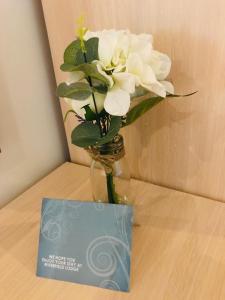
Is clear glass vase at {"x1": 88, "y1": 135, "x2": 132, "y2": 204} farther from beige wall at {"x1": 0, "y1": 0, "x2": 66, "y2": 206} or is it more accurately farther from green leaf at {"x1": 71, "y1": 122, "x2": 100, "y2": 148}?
beige wall at {"x1": 0, "y1": 0, "x2": 66, "y2": 206}

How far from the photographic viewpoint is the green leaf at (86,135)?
0.53 meters

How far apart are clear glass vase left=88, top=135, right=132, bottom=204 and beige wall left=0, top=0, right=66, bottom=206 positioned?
0.30m

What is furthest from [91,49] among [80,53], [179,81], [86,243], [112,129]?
[86,243]

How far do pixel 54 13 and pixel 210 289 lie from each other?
2.40ft

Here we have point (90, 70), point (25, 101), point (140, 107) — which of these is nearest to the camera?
point (90, 70)

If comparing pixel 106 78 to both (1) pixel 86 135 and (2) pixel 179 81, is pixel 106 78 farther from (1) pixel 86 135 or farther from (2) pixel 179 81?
(2) pixel 179 81

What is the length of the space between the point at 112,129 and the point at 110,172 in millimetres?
135

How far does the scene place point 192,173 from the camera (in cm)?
78

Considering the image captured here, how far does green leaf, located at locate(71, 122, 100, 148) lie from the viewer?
0.53 metres

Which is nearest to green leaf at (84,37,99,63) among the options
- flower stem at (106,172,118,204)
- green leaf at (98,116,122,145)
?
green leaf at (98,116,122,145)

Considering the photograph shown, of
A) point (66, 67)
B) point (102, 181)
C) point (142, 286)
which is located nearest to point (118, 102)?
point (66, 67)

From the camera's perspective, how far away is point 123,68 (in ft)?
1.62

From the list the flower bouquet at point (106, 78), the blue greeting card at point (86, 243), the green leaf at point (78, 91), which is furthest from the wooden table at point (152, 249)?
the green leaf at point (78, 91)

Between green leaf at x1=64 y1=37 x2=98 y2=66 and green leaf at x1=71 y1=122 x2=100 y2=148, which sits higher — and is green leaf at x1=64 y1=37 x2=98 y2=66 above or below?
above
